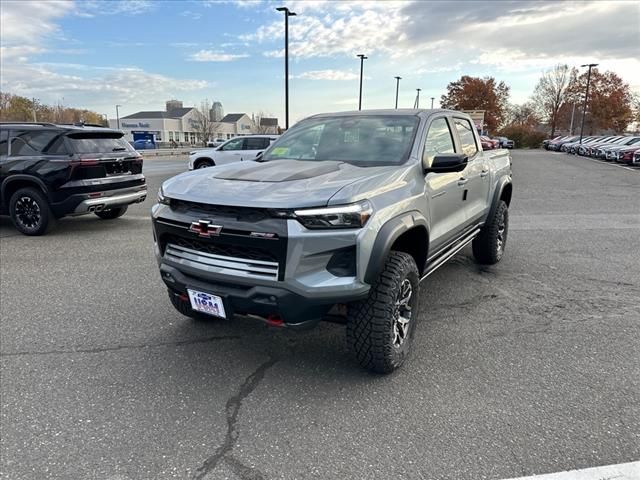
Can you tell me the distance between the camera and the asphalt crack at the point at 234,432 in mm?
2277

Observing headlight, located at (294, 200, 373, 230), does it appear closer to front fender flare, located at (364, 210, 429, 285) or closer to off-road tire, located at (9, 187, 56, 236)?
front fender flare, located at (364, 210, 429, 285)

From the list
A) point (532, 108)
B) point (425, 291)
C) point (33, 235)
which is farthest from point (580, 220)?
point (532, 108)

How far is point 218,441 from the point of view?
2498 mm

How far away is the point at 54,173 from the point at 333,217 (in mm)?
6208

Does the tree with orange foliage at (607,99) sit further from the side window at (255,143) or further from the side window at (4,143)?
the side window at (4,143)

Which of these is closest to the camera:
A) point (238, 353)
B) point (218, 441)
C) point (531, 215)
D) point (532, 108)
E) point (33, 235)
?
point (218, 441)

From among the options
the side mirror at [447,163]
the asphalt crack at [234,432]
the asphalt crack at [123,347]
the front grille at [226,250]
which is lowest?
the asphalt crack at [123,347]

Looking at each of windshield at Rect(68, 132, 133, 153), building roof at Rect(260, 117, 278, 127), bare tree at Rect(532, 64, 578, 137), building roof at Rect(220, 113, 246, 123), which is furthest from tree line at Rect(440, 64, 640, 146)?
windshield at Rect(68, 132, 133, 153)

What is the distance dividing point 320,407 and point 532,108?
87230mm

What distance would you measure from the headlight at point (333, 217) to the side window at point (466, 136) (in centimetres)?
236

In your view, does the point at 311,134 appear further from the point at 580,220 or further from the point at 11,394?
the point at 580,220

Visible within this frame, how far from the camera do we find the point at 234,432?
8.45ft

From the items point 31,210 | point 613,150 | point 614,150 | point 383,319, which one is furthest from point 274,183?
point 613,150

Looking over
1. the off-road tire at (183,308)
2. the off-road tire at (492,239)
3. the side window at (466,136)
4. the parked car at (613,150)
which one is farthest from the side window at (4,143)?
the parked car at (613,150)
